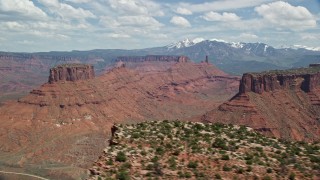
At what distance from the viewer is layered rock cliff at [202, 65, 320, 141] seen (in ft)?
379

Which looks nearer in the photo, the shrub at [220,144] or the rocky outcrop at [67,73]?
the shrub at [220,144]

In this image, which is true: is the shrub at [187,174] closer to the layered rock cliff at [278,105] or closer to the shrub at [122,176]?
the shrub at [122,176]

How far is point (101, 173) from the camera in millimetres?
22641

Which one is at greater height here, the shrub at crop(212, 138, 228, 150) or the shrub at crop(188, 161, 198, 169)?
the shrub at crop(212, 138, 228, 150)

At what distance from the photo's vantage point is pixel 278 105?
413 ft

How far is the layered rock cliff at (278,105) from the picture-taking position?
115m

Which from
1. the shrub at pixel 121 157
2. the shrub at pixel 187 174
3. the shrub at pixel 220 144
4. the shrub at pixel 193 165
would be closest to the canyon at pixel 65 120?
the shrub at pixel 220 144

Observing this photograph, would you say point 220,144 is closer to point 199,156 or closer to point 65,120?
point 199,156

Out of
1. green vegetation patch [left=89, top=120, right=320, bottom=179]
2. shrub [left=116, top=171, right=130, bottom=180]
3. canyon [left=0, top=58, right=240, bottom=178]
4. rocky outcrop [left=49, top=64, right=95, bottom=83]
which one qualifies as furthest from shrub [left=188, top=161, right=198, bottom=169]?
rocky outcrop [left=49, top=64, right=95, bottom=83]

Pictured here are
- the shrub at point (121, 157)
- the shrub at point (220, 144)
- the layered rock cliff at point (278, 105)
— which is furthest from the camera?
the layered rock cliff at point (278, 105)

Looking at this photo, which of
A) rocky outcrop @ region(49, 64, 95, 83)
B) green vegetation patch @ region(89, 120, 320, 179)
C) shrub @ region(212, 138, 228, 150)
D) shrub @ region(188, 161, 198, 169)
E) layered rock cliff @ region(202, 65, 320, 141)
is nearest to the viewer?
green vegetation patch @ region(89, 120, 320, 179)

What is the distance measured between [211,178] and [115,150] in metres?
6.20

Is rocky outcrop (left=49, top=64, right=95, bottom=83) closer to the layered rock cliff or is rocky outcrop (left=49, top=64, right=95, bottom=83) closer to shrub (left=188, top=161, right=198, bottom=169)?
the layered rock cliff

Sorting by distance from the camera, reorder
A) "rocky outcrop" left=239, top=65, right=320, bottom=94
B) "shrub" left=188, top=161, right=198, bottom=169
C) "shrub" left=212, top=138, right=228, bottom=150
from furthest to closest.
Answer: "rocky outcrop" left=239, top=65, right=320, bottom=94
"shrub" left=212, top=138, right=228, bottom=150
"shrub" left=188, top=161, right=198, bottom=169
